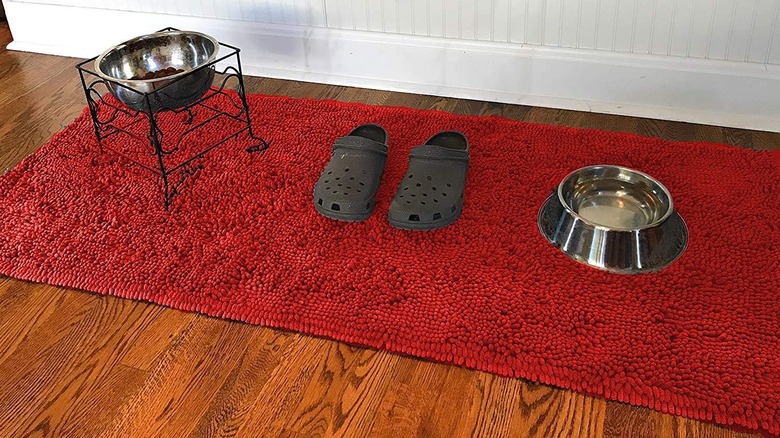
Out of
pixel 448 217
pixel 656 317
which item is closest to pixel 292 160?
pixel 448 217

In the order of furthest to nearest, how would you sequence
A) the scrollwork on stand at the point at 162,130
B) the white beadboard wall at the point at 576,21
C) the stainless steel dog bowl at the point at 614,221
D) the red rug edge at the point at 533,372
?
1. the white beadboard wall at the point at 576,21
2. the scrollwork on stand at the point at 162,130
3. the stainless steel dog bowl at the point at 614,221
4. the red rug edge at the point at 533,372

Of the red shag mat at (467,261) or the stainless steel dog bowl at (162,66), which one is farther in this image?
the stainless steel dog bowl at (162,66)

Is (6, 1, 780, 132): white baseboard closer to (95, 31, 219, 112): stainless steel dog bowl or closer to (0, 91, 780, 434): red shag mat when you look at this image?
(0, 91, 780, 434): red shag mat

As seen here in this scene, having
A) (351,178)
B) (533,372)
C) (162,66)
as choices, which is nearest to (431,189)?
(351,178)

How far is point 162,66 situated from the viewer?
5.41 ft

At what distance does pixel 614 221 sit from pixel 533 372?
1.33ft

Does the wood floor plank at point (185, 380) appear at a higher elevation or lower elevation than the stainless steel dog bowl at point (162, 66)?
lower

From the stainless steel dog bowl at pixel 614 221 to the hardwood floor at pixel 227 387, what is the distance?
1.00 feet

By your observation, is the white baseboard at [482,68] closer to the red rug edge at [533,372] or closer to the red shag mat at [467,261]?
the red shag mat at [467,261]

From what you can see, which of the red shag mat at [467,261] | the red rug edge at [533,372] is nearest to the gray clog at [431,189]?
the red shag mat at [467,261]

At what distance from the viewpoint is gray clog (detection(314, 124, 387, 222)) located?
1.40 m

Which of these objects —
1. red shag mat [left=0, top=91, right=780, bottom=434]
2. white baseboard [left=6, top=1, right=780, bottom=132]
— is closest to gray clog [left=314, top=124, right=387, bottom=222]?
red shag mat [left=0, top=91, right=780, bottom=434]

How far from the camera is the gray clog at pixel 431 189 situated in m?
1.37

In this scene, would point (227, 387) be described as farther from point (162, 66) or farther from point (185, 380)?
point (162, 66)
